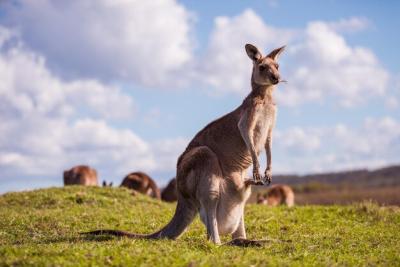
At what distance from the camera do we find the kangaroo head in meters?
10.2

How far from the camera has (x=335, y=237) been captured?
1194cm

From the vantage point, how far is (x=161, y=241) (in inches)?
384

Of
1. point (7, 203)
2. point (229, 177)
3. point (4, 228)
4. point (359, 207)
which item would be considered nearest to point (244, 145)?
point (229, 177)

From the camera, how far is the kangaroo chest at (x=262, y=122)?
1014 centimetres

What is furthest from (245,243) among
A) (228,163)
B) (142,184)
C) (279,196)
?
(279,196)

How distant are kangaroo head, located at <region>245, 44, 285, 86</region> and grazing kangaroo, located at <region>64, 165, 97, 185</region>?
763 inches

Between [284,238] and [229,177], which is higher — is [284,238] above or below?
below

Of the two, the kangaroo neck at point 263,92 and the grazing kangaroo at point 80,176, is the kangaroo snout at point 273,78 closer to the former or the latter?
the kangaroo neck at point 263,92

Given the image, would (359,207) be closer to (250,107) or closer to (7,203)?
(250,107)

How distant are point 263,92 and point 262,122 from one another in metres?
0.51

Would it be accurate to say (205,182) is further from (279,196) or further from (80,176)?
(279,196)

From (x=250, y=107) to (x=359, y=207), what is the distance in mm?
7374

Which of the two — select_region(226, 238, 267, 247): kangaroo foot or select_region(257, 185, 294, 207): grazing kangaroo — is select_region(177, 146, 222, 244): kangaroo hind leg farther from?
select_region(257, 185, 294, 207): grazing kangaroo

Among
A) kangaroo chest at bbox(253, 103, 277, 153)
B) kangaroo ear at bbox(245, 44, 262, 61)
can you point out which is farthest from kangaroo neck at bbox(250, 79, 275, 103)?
kangaroo ear at bbox(245, 44, 262, 61)
